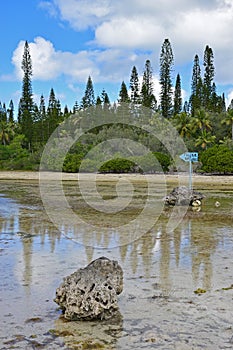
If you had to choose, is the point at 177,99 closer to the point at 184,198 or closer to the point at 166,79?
the point at 166,79

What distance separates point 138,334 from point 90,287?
0.73 meters

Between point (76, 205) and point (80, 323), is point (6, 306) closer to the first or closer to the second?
point (80, 323)

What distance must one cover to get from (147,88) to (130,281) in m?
61.7

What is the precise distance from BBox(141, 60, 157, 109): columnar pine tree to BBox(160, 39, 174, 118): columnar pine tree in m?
2.07

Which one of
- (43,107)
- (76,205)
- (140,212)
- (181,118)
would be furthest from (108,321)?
(43,107)

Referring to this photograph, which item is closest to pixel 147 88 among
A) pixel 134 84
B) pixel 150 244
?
pixel 134 84

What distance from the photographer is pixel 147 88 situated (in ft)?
217

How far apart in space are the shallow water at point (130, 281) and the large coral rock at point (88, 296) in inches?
4.0

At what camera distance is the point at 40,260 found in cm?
745

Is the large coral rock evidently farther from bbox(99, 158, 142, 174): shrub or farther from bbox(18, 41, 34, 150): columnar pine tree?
bbox(18, 41, 34, 150): columnar pine tree

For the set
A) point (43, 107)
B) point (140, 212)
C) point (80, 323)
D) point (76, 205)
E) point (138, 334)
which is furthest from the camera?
point (43, 107)

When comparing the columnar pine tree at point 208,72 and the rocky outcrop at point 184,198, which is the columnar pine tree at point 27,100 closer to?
the columnar pine tree at point 208,72

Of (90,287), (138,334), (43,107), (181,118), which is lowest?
(138,334)

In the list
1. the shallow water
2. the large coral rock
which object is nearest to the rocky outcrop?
the shallow water
